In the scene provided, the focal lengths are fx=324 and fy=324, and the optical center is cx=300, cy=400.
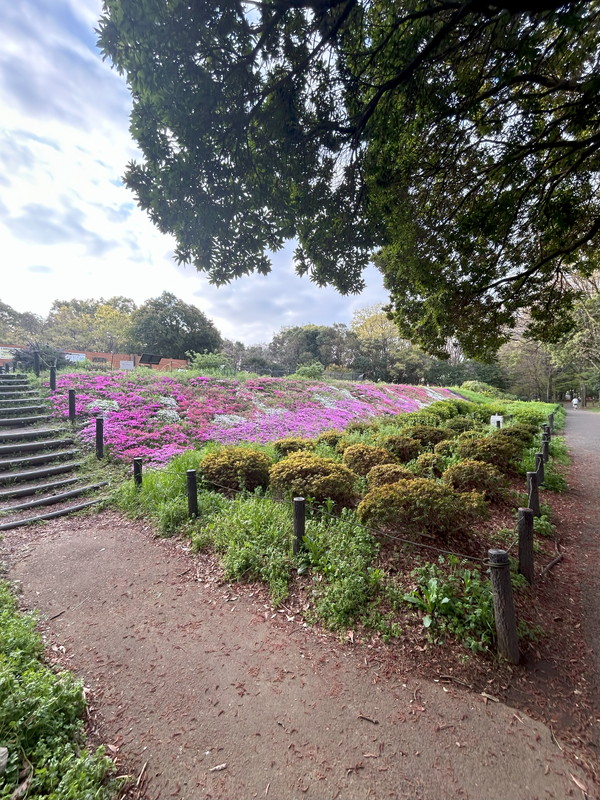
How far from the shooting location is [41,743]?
65.1 inches

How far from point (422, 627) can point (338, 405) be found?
35.5 feet

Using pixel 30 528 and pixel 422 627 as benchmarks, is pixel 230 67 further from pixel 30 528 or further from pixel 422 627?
pixel 30 528

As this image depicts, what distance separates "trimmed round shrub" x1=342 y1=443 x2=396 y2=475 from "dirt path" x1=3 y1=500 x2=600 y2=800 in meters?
2.75

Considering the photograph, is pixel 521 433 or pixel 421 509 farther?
pixel 521 433

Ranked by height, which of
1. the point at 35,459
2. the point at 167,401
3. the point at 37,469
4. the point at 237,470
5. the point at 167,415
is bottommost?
the point at 37,469

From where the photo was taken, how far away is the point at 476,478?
4.65 meters

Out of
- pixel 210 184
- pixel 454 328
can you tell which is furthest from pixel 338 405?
pixel 210 184

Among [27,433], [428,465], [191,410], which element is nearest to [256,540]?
[428,465]

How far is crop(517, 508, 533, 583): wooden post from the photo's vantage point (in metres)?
2.95

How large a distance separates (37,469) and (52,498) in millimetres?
1170

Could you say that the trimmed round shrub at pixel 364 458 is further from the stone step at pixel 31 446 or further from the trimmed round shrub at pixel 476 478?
the stone step at pixel 31 446

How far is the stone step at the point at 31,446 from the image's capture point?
6297 millimetres

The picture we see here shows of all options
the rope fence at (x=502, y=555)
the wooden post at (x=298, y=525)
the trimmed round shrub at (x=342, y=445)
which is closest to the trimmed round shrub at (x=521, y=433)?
the rope fence at (x=502, y=555)

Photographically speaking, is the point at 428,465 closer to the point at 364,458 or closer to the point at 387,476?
the point at 364,458
